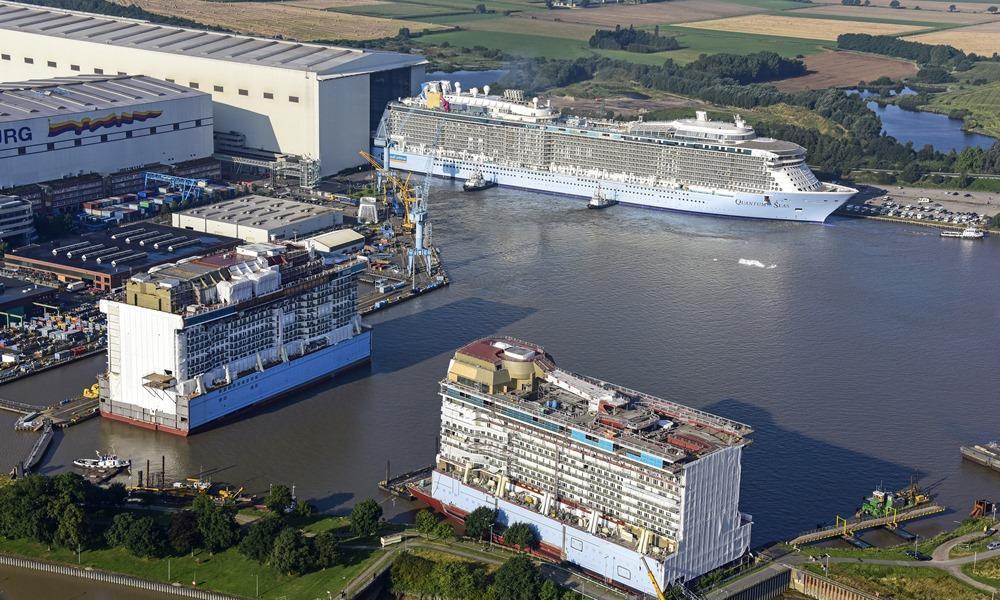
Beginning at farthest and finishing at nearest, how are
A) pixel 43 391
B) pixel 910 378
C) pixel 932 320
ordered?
pixel 932 320, pixel 910 378, pixel 43 391

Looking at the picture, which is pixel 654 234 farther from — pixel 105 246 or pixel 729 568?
pixel 729 568

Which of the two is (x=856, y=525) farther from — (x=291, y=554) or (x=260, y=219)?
(x=260, y=219)

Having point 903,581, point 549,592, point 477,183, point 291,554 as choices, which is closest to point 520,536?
point 549,592

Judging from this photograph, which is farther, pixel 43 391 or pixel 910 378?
pixel 910 378

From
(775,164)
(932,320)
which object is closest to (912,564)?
(932,320)

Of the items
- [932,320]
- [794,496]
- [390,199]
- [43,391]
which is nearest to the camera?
[794,496]

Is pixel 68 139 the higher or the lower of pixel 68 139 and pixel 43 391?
the higher
